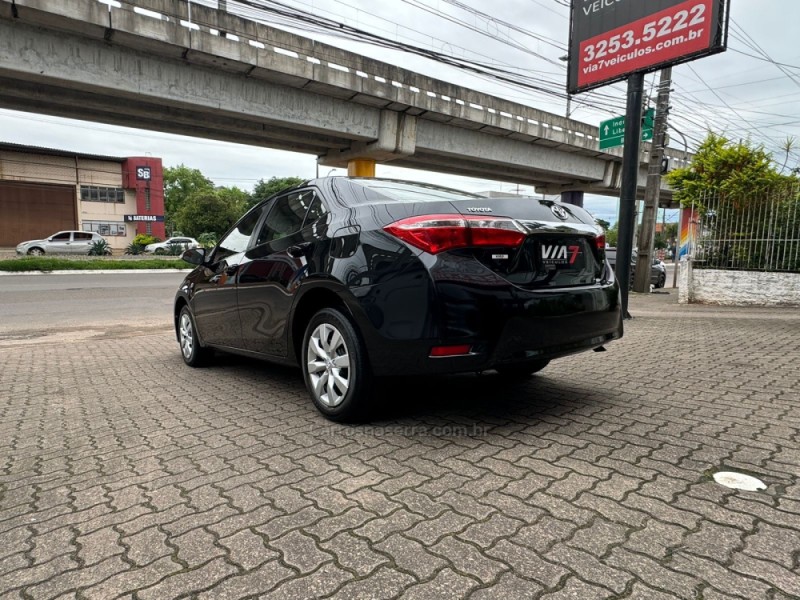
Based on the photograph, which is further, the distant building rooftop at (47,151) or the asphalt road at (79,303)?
the distant building rooftop at (47,151)

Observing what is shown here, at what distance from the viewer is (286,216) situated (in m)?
3.95

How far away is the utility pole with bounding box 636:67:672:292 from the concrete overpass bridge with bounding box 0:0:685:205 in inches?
278

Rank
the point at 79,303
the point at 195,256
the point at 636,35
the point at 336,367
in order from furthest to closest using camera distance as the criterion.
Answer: the point at 79,303 < the point at 636,35 < the point at 195,256 < the point at 336,367

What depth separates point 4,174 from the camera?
40.8 metres

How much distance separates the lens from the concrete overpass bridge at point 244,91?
40.2ft

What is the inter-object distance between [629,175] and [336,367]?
712 cm

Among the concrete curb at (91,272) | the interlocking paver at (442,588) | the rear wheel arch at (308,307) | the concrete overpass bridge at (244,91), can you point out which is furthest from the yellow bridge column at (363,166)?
the interlocking paver at (442,588)

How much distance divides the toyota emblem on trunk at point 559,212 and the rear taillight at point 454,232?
0.51 meters

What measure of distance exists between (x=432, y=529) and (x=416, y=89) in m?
18.6

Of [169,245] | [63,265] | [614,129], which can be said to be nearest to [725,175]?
[614,129]

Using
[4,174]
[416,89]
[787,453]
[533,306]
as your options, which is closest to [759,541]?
[787,453]

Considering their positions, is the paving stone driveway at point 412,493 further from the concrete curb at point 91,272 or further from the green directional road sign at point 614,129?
the concrete curb at point 91,272

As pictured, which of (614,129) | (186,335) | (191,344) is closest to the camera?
(191,344)

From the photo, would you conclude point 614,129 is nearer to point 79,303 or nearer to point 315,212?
point 315,212
